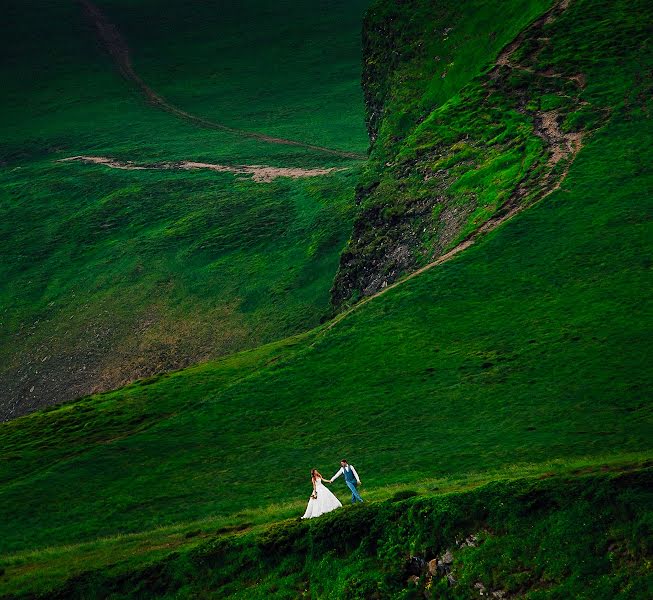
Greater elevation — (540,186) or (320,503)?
(540,186)

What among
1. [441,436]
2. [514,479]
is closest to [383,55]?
[441,436]

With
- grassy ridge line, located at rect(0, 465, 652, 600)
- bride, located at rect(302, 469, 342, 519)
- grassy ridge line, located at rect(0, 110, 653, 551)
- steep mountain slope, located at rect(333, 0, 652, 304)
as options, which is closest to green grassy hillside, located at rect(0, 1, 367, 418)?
steep mountain slope, located at rect(333, 0, 652, 304)

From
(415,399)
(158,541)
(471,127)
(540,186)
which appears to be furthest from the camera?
(471,127)

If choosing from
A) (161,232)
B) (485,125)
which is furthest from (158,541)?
(161,232)

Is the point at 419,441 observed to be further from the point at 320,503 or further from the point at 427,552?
the point at 427,552

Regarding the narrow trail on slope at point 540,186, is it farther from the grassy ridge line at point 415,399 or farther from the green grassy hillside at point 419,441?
the grassy ridge line at point 415,399

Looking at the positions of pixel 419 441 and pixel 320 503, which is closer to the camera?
pixel 320 503

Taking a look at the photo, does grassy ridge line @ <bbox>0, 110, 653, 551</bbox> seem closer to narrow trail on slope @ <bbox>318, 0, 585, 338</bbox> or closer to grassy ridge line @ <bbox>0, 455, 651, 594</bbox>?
narrow trail on slope @ <bbox>318, 0, 585, 338</bbox>
